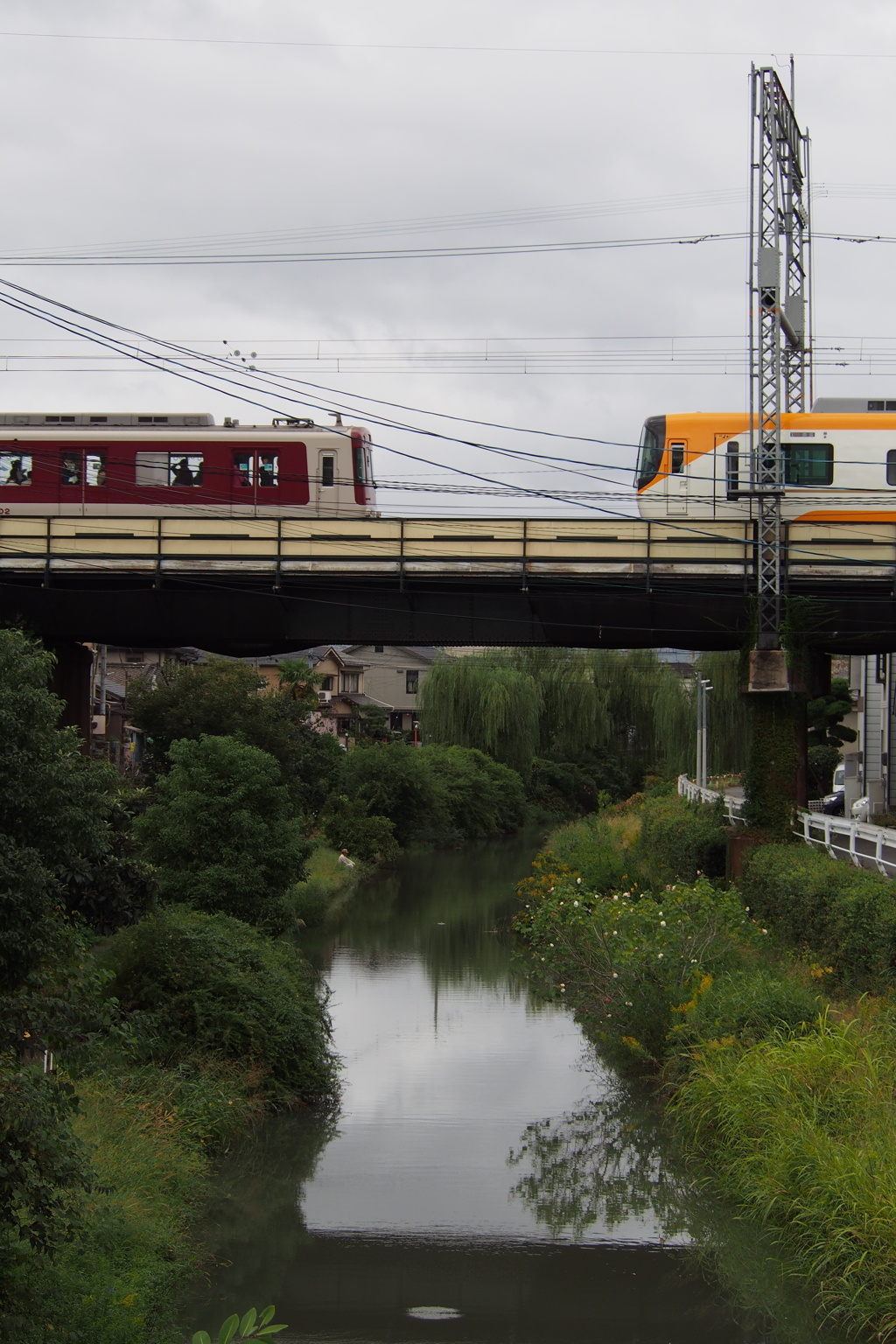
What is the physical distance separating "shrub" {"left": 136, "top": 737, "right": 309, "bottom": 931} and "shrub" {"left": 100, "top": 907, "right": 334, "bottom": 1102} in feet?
15.7

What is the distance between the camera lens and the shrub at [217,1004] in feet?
55.8

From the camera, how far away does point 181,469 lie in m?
29.8

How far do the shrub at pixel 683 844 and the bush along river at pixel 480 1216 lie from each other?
265 inches

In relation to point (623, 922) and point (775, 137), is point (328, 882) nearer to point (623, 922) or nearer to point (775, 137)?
point (623, 922)

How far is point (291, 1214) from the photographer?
14.3m

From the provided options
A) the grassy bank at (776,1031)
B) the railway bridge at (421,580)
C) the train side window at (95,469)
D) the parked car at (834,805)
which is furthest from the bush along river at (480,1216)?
the parked car at (834,805)

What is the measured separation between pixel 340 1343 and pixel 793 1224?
4214 millimetres

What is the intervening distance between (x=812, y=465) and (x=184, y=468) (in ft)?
44.8

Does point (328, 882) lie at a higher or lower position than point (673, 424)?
lower

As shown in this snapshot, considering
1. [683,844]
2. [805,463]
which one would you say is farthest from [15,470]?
[805,463]

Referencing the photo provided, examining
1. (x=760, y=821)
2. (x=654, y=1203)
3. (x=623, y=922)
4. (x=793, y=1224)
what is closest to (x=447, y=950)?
(x=760, y=821)

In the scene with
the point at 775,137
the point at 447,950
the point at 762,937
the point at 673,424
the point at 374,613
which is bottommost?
the point at 447,950

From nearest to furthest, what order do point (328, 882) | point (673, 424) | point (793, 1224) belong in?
point (793, 1224), point (673, 424), point (328, 882)

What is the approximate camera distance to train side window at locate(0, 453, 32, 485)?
1184 inches
